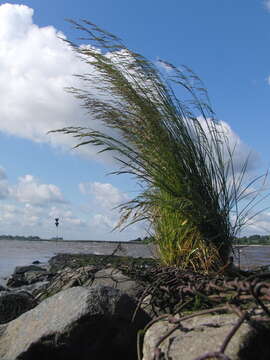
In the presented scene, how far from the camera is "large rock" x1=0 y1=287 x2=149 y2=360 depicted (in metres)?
2.78

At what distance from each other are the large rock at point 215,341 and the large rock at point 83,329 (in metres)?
0.99

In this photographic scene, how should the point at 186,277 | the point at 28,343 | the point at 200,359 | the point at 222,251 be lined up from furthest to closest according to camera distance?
the point at 222,251, the point at 28,343, the point at 186,277, the point at 200,359

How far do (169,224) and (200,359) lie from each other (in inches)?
101

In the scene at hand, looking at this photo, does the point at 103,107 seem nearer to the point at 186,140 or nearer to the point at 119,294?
the point at 186,140

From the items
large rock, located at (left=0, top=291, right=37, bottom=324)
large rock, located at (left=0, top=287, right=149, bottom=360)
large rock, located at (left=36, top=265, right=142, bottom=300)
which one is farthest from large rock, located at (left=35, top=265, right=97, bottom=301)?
large rock, located at (left=0, top=287, right=149, bottom=360)

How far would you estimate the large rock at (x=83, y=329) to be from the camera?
2.78 meters

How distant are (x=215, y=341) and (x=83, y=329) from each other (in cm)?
121

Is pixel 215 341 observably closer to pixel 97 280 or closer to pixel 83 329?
pixel 83 329

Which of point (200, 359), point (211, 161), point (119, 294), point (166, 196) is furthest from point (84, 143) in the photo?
point (200, 359)

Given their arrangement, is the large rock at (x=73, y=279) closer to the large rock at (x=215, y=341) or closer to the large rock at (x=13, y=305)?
the large rock at (x=13, y=305)

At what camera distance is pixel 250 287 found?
1539 mm

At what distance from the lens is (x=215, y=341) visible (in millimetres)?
1763

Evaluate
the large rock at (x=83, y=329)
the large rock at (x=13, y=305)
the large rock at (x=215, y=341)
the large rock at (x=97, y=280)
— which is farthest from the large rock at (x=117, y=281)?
the large rock at (x=215, y=341)

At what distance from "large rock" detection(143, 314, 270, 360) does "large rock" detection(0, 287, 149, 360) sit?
3.24ft
